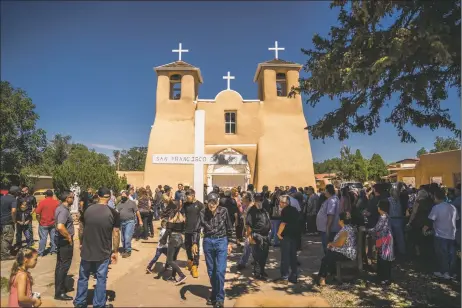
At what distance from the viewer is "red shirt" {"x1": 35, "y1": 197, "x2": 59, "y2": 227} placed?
827 centimetres

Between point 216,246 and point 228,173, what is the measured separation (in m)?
15.6

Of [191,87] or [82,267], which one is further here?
[191,87]

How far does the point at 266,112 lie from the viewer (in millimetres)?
21312

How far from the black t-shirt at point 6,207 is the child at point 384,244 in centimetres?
799

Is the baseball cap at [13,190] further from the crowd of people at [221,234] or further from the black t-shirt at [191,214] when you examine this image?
the black t-shirt at [191,214]

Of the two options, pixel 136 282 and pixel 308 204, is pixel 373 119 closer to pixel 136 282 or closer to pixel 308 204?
pixel 308 204

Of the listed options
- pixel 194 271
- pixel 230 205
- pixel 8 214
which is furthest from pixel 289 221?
pixel 8 214

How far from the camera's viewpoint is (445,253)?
636 centimetres

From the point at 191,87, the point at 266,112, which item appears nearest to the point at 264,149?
the point at 266,112

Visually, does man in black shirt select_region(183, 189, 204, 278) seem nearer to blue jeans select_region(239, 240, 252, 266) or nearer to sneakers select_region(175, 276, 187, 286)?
sneakers select_region(175, 276, 187, 286)

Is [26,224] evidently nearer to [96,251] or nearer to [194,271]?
[194,271]

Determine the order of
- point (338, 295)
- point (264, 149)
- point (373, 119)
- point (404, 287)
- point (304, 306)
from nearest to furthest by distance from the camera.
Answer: point (304, 306)
point (338, 295)
point (404, 287)
point (373, 119)
point (264, 149)

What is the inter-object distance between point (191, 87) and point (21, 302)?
18678 millimetres

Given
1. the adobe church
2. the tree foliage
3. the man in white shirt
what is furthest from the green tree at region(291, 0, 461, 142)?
the tree foliage
